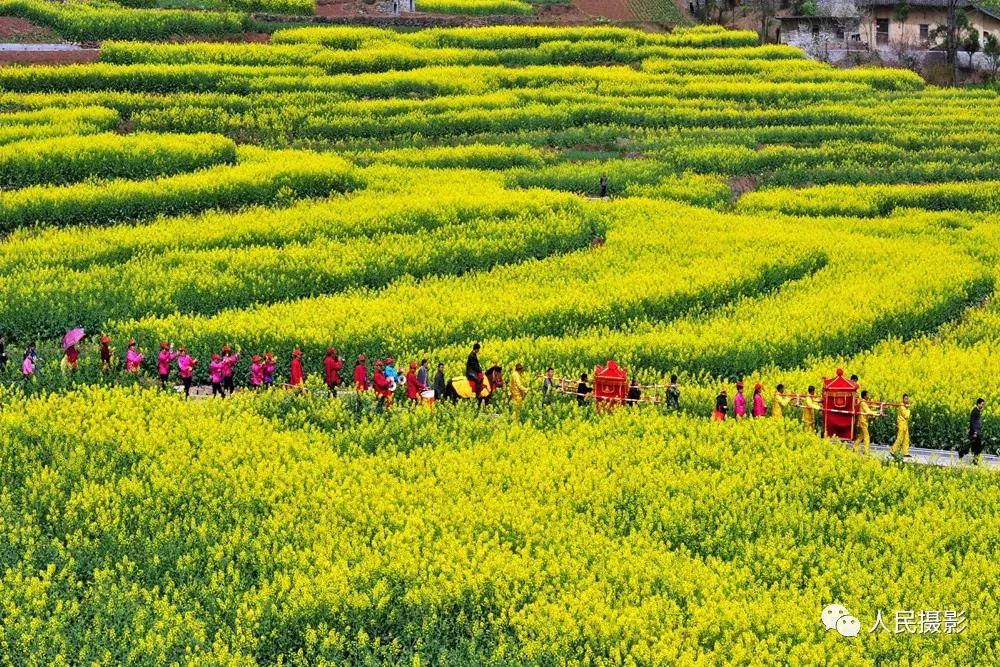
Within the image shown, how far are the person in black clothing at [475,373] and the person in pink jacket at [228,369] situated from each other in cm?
426

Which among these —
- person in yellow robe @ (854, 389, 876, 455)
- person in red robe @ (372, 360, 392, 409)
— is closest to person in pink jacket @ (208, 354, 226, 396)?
person in red robe @ (372, 360, 392, 409)

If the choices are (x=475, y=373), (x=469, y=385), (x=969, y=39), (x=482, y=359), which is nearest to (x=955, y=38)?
(x=969, y=39)

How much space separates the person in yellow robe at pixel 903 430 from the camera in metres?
18.8

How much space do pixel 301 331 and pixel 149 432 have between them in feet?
16.7

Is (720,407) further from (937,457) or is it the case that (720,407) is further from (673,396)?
(937,457)

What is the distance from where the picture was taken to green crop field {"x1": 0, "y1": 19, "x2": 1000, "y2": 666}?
13883 millimetres

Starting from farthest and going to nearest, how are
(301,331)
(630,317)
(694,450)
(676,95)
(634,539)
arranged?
1. (676,95)
2. (630,317)
3. (301,331)
4. (694,450)
5. (634,539)

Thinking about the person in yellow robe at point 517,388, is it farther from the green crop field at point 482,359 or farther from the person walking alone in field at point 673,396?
the person walking alone in field at point 673,396

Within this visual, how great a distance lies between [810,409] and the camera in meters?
19.8

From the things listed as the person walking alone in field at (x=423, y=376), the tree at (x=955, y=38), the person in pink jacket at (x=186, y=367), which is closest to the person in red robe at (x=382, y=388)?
the person walking alone in field at (x=423, y=376)

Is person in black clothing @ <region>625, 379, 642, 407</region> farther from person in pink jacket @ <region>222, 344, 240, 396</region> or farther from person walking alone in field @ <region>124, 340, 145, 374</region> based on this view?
person walking alone in field @ <region>124, 340, 145, 374</region>

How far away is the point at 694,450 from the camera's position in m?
18.6

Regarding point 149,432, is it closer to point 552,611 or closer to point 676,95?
point 552,611

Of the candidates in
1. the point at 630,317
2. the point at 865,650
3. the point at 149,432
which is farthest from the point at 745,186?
the point at 865,650
